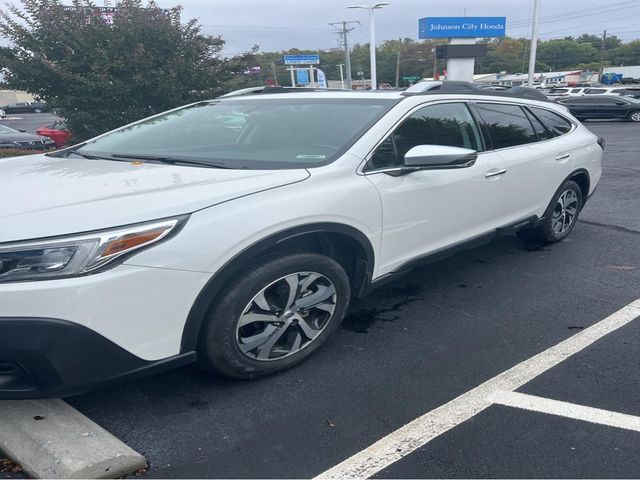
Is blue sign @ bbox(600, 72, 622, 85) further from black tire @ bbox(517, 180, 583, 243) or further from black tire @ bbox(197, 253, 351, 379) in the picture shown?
black tire @ bbox(197, 253, 351, 379)

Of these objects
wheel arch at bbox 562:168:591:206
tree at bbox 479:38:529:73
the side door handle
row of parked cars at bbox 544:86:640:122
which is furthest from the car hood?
tree at bbox 479:38:529:73

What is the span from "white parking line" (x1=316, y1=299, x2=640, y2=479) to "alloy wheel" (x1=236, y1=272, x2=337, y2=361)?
79cm

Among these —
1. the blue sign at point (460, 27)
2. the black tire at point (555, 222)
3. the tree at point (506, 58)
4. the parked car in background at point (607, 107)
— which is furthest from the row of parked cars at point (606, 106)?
the tree at point (506, 58)

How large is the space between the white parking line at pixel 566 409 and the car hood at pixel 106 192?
1.54 metres

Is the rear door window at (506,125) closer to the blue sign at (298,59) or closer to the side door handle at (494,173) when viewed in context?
the side door handle at (494,173)

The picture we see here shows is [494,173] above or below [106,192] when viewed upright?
below

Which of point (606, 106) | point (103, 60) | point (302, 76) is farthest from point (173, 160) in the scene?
point (302, 76)

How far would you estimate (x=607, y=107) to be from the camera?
26641 millimetres

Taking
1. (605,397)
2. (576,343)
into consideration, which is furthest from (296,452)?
(576,343)

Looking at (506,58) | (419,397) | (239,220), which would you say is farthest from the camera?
(506,58)

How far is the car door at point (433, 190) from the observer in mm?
3602

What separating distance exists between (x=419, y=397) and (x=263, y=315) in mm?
895

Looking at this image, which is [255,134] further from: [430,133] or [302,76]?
[302,76]

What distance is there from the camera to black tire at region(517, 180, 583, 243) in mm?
5379
